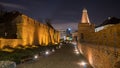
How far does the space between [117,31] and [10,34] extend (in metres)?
27.8

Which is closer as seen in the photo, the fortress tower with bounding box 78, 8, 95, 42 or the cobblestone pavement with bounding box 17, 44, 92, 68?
the cobblestone pavement with bounding box 17, 44, 92, 68

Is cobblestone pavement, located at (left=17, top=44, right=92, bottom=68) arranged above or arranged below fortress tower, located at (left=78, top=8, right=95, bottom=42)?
below

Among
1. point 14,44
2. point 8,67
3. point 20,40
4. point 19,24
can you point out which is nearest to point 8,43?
point 14,44

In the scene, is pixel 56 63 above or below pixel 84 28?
below

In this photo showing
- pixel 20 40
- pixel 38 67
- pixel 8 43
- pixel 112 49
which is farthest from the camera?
pixel 20 40

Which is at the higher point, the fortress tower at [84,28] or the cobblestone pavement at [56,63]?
the fortress tower at [84,28]

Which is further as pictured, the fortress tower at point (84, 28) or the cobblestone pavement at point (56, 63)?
the fortress tower at point (84, 28)

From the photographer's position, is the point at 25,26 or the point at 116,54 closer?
the point at 116,54

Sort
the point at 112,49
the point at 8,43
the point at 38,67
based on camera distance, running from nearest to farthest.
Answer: the point at 112,49
the point at 38,67
the point at 8,43

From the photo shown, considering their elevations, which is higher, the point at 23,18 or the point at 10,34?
the point at 23,18

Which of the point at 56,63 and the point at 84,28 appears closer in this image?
the point at 56,63

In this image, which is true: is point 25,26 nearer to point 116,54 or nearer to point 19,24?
point 19,24

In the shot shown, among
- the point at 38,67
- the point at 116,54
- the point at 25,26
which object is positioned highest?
the point at 25,26

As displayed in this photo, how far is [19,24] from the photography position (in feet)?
109
